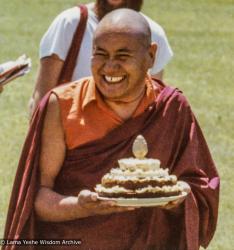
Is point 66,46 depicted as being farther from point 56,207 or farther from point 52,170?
point 56,207

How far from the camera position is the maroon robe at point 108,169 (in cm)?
654

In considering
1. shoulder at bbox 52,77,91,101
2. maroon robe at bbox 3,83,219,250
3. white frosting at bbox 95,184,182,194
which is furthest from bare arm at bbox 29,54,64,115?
white frosting at bbox 95,184,182,194

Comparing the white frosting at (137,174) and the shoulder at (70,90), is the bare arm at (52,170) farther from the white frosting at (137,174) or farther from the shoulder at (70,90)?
the white frosting at (137,174)

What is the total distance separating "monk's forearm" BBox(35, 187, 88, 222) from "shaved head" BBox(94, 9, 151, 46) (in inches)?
30.0

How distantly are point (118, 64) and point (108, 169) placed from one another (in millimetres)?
502

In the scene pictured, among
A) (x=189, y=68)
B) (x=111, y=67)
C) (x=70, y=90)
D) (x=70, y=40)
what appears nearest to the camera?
(x=111, y=67)

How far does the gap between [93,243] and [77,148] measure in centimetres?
45

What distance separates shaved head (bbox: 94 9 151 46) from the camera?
6.48m

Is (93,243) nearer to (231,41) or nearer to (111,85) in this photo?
(111,85)

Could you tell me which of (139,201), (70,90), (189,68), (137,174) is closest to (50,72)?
(70,90)

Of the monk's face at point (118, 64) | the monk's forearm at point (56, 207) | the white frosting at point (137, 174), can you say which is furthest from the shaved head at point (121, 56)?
the monk's forearm at point (56, 207)

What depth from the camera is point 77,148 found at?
6.56 meters

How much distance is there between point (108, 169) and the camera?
6.51 metres

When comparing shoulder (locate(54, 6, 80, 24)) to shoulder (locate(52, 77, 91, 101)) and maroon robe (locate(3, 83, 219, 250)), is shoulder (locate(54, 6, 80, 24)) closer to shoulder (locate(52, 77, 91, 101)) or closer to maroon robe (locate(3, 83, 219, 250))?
shoulder (locate(52, 77, 91, 101))
